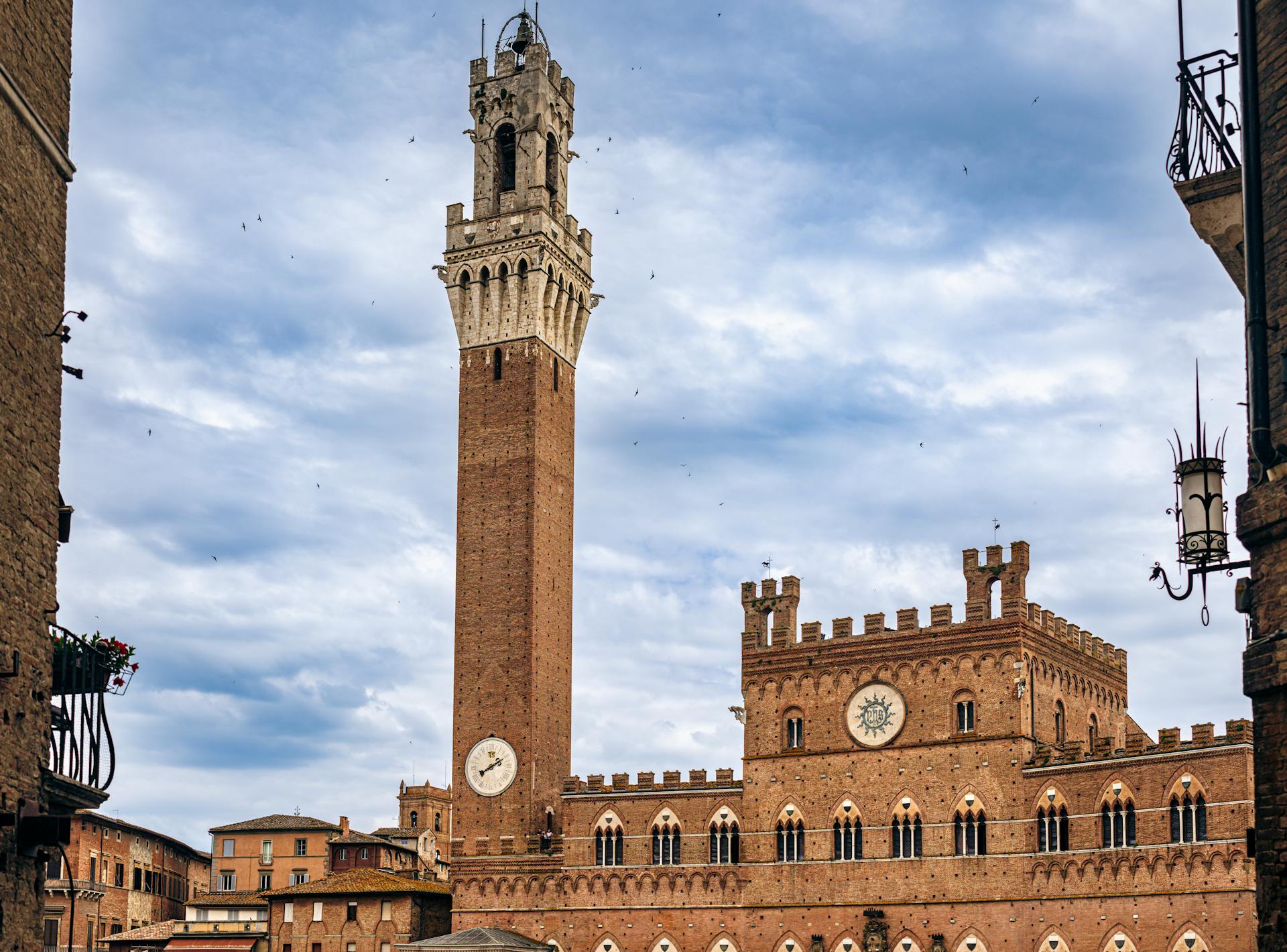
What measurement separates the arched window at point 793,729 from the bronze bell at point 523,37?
30893 mm

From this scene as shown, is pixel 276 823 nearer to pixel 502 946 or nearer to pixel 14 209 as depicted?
pixel 502 946

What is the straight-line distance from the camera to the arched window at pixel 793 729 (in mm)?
53062

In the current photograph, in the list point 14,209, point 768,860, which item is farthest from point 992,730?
point 14,209

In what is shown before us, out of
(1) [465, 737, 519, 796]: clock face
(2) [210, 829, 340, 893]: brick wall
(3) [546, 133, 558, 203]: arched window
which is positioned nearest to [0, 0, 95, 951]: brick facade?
(1) [465, 737, 519, 796]: clock face

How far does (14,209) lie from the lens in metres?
17.1

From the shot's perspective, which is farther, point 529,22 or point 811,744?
point 529,22

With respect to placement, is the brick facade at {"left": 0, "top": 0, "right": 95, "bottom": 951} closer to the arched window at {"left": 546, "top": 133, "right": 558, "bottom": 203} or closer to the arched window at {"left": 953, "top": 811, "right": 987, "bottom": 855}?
the arched window at {"left": 953, "top": 811, "right": 987, "bottom": 855}

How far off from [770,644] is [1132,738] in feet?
42.3

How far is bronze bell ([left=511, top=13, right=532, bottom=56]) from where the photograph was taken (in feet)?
220

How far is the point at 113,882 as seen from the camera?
6919 cm

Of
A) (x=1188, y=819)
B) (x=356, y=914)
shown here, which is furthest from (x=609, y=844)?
(x=1188, y=819)

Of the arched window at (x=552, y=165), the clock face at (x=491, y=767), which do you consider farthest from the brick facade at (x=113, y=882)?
the arched window at (x=552, y=165)

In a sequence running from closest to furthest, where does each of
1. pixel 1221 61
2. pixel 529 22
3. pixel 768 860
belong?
pixel 1221 61
pixel 768 860
pixel 529 22

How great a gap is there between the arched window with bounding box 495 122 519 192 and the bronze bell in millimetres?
4160
